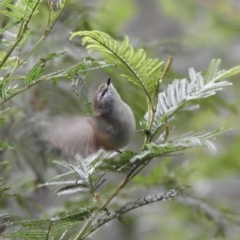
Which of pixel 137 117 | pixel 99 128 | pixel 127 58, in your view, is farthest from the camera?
pixel 137 117

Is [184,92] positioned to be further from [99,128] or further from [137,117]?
[137,117]

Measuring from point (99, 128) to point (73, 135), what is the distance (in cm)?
8

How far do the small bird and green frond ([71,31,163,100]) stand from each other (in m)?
0.12

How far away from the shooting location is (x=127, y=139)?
104 centimetres

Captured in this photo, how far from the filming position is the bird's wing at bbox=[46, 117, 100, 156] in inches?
36.9

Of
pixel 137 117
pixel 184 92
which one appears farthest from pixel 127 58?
pixel 137 117

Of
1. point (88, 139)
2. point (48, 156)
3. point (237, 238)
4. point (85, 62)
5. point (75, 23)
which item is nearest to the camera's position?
point (85, 62)

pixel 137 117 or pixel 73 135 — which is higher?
pixel 73 135

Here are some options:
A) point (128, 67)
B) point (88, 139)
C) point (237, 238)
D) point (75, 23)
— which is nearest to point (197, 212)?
point (75, 23)

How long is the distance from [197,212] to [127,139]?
2.31 ft

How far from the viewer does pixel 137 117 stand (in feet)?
5.61

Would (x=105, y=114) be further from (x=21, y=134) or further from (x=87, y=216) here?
(x=21, y=134)

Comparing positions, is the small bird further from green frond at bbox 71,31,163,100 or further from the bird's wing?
green frond at bbox 71,31,163,100

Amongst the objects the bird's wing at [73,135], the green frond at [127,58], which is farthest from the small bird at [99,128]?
the green frond at [127,58]
